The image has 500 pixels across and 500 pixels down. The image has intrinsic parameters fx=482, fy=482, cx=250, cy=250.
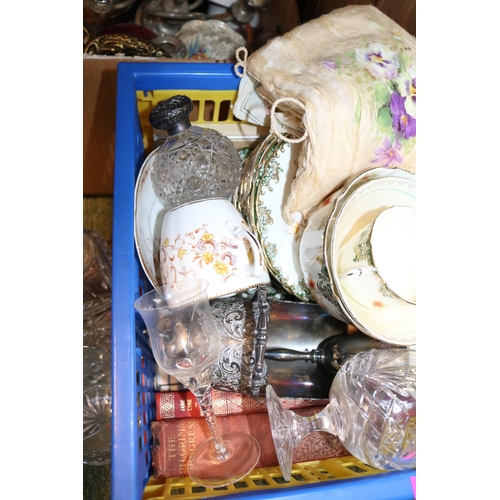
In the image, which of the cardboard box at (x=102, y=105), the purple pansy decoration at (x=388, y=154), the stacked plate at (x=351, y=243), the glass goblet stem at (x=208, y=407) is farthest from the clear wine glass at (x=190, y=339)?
the cardboard box at (x=102, y=105)

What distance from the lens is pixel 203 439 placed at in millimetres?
807

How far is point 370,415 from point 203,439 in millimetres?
293

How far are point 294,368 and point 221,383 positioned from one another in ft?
0.41

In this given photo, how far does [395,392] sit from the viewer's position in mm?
675

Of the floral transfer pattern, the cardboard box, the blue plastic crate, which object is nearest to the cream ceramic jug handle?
the floral transfer pattern

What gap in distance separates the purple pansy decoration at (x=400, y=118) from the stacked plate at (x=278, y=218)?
6.7 inches

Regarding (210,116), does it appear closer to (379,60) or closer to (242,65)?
(242,65)

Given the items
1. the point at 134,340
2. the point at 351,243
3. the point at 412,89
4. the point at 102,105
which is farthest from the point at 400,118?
the point at 102,105

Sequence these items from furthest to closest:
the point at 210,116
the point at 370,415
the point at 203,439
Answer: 1. the point at 210,116
2. the point at 203,439
3. the point at 370,415

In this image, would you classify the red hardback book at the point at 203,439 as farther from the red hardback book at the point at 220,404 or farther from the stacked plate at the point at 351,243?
the stacked plate at the point at 351,243

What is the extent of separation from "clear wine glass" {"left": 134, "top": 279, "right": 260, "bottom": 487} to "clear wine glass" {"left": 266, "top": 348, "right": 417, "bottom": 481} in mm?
100
